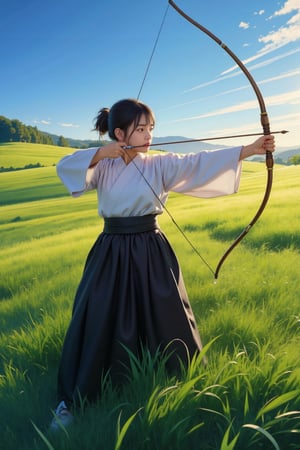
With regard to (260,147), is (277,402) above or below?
below

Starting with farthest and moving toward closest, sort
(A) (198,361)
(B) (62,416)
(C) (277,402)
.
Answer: (B) (62,416) < (A) (198,361) < (C) (277,402)

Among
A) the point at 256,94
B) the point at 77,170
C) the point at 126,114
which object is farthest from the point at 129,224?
the point at 256,94

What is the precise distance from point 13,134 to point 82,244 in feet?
148

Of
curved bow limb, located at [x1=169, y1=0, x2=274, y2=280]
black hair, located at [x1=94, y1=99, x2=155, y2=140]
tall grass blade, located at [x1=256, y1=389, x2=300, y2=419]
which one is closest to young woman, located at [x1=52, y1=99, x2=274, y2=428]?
black hair, located at [x1=94, y1=99, x2=155, y2=140]

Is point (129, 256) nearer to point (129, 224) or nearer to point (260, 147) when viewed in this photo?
point (129, 224)

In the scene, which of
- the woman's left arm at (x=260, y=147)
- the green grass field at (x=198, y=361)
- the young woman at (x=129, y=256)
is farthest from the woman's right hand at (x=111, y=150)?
the green grass field at (x=198, y=361)

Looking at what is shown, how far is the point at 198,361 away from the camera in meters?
1.82

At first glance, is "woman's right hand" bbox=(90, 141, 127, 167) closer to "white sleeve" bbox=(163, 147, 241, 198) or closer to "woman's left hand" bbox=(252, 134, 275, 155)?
"white sleeve" bbox=(163, 147, 241, 198)

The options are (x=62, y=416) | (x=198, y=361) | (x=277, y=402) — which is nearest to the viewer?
(x=277, y=402)

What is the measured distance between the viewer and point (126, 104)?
2.08 meters

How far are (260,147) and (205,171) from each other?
0.30m

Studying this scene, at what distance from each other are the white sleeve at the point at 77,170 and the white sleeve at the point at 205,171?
386 millimetres

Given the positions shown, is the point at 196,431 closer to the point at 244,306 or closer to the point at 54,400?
the point at 54,400

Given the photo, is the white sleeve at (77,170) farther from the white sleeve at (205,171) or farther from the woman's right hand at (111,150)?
the white sleeve at (205,171)
